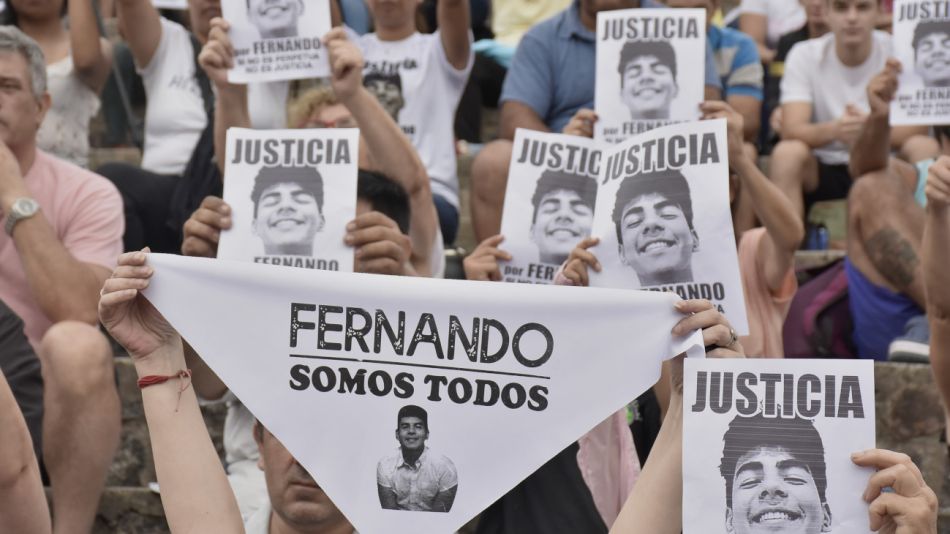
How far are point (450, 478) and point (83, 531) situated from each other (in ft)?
5.36

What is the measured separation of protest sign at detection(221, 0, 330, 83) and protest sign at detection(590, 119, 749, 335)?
4.42 ft

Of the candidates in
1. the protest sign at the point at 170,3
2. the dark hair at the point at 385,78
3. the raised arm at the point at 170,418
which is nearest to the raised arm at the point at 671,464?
the raised arm at the point at 170,418

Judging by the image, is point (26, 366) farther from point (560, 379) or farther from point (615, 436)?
point (560, 379)

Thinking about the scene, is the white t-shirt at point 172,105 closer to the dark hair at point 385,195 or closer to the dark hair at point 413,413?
the dark hair at point 385,195

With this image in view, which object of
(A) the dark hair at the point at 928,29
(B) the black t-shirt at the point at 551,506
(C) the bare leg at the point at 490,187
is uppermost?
(A) the dark hair at the point at 928,29

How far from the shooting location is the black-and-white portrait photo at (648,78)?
4750 millimetres

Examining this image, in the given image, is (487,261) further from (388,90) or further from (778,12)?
(778,12)

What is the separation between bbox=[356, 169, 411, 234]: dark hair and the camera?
14.4 feet

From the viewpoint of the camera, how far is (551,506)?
3359mm

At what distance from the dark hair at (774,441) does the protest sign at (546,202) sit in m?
1.78

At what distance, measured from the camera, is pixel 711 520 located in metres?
2.61

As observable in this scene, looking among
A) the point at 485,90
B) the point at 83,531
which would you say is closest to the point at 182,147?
the point at 485,90

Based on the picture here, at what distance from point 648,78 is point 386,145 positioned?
0.85 m

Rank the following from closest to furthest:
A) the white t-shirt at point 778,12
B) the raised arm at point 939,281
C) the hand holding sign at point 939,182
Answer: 1. the hand holding sign at point 939,182
2. the raised arm at point 939,281
3. the white t-shirt at point 778,12
